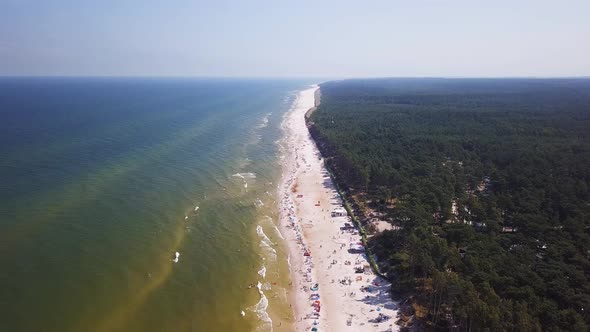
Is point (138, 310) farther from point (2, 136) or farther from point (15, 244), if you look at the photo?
point (2, 136)

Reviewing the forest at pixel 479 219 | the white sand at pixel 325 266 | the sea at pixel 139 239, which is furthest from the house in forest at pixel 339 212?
the sea at pixel 139 239

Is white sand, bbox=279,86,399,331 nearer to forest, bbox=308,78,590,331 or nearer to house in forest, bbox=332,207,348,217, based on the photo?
house in forest, bbox=332,207,348,217

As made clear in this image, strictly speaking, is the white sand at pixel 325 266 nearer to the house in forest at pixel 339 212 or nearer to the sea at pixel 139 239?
the house in forest at pixel 339 212

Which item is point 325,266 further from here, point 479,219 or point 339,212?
point 479,219

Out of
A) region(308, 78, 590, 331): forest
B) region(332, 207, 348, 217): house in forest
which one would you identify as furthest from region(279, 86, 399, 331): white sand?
region(308, 78, 590, 331): forest

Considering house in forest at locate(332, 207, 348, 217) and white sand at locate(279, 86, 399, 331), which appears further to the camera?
house in forest at locate(332, 207, 348, 217)

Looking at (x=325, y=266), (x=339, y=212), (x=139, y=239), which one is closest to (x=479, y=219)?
(x=339, y=212)
